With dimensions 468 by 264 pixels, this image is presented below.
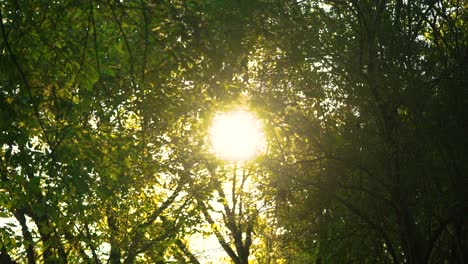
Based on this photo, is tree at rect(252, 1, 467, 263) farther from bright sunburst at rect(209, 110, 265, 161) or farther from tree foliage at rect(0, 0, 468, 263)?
bright sunburst at rect(209, 110, 265, 161)

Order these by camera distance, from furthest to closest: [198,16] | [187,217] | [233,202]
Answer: [233,202] < [187,217] < [198,16]

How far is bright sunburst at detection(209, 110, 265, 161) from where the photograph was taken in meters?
10.2

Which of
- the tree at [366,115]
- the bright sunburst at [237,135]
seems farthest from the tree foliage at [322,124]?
the bright sunburst at [237,135]

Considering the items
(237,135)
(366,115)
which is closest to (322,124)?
(366,115)

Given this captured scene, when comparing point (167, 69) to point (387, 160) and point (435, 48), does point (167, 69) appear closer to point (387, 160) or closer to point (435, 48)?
point (387, 160)

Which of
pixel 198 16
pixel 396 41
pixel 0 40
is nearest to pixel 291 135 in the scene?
pixel 396 41

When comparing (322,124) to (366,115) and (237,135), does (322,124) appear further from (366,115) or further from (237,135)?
(237,135)

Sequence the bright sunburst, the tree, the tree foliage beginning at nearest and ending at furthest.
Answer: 1. the tree foliage
2. the bright sunburst
3. the tree

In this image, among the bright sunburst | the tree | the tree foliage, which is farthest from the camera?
the tree

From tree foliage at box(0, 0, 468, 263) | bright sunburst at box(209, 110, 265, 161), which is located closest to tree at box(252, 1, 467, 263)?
tree foliage at box(0, 0, 468, 263)

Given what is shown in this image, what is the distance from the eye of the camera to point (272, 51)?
11.3 meters

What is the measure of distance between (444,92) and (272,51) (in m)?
3.49

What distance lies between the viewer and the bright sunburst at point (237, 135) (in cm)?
1023

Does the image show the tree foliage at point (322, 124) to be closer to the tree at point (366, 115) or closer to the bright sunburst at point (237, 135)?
the tree at point (366, 115)
